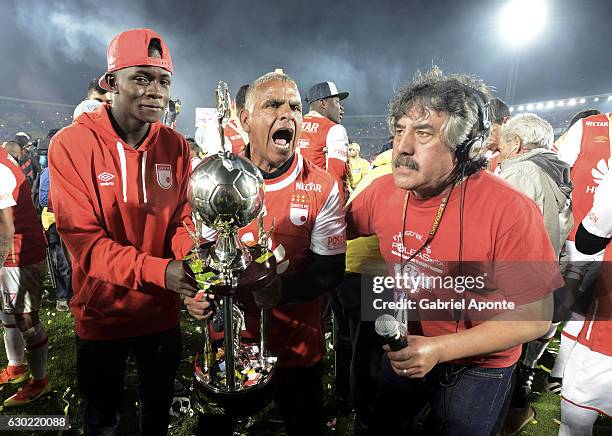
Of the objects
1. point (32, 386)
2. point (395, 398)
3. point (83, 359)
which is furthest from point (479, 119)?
point (32, 386)

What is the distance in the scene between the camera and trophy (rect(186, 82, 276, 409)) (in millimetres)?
1268

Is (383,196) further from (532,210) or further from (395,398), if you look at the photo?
(395,398)

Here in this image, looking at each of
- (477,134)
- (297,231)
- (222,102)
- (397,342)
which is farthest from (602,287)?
(222,102)

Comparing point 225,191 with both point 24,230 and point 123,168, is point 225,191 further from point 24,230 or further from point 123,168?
point 24,230

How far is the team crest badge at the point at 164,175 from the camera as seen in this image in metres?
2.13

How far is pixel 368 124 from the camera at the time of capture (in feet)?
196

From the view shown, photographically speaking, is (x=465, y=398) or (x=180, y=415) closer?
(x=465, y=398)

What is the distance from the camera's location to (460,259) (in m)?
1.85

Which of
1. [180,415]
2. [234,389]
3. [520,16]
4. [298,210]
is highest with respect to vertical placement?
[520,16]

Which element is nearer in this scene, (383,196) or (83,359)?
(83,359)

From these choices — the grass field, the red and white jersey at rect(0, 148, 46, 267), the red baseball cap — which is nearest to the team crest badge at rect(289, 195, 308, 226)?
the red baseball cap

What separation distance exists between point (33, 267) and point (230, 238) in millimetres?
2837

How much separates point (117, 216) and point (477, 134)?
1895mm

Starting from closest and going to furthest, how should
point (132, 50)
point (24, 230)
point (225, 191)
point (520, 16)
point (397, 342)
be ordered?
point (225, 191), point (397, 342), point (132, 50), point (24, 230), point (520, 16)
